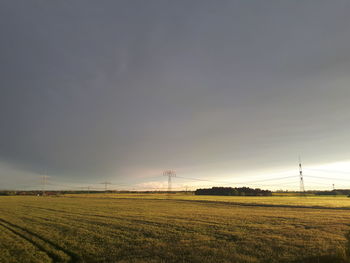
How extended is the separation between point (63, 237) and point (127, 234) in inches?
236

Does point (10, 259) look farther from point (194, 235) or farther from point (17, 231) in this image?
point (194, 235)

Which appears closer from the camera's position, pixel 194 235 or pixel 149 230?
pixel 194 235

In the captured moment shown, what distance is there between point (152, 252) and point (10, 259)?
9627mm

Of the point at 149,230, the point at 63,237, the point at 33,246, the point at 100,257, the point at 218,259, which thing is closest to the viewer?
the point at 218,259

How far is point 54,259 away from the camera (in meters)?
17.7

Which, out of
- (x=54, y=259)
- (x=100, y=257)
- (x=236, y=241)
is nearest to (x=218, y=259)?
(x=236, y=241)

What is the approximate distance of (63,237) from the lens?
2469 centimetres

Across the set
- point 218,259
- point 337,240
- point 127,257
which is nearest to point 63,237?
point 127,257

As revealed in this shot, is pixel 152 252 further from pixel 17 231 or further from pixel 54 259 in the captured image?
pixel 17 231

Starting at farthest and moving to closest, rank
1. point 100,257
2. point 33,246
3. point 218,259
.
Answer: point 33,246, point 100,257, point 218,259

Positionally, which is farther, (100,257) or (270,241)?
(270,241)

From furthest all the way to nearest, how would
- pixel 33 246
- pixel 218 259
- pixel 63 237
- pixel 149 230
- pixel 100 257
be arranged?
pixel 149 230 < pixel 63 237 < pixel 33 246 < pixel 100 257 < pixel 218 259

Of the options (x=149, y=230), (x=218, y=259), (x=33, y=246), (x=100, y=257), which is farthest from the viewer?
(x=149, y=230)

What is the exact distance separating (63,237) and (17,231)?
7867 millimetres
